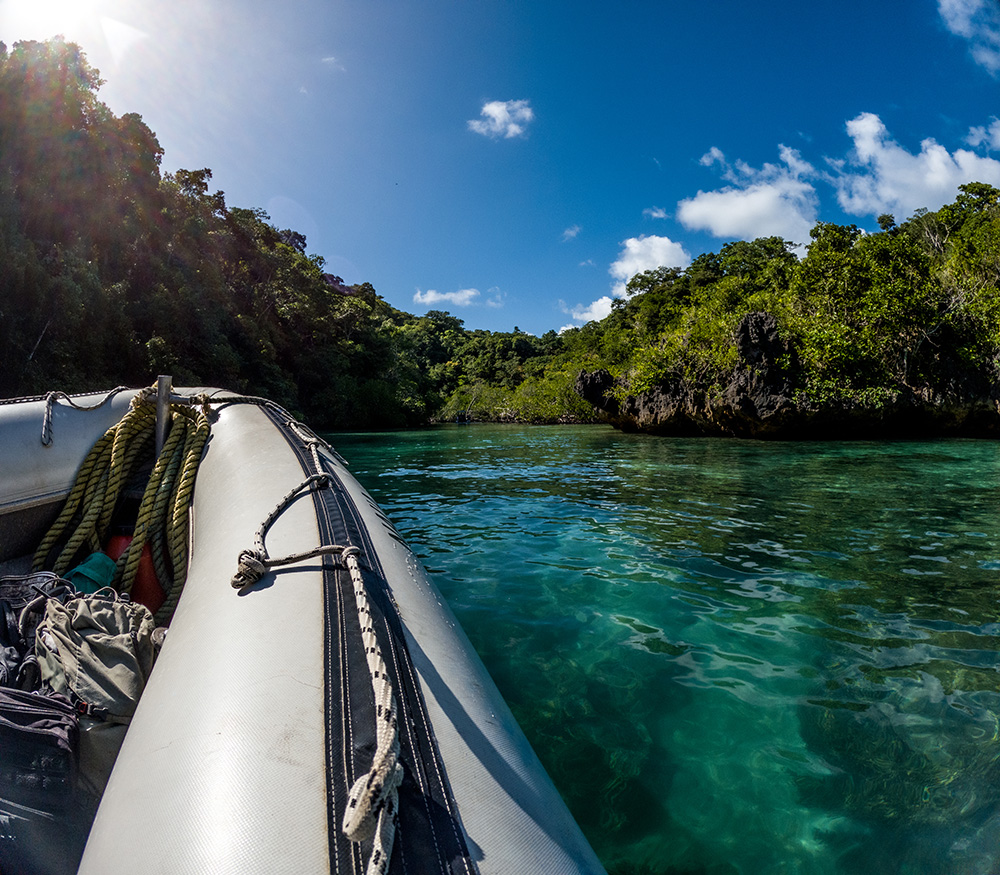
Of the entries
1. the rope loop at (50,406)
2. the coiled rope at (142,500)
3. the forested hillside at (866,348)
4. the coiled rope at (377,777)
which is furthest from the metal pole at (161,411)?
the forested hillside at (866,348)

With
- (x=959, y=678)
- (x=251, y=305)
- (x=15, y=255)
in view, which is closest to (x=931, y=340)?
(x=959, y=678)

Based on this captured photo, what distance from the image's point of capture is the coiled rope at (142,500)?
2018 mm

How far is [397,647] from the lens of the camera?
1015 mm

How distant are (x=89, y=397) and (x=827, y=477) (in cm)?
750

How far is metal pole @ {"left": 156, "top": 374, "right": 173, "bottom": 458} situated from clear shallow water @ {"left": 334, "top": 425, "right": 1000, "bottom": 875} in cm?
170

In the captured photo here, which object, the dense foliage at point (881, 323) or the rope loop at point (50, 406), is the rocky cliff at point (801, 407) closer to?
the dense foliage at point (881, 323)

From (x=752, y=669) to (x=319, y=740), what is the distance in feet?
6.19

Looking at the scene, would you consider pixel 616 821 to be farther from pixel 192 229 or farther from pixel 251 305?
pixel 251 305

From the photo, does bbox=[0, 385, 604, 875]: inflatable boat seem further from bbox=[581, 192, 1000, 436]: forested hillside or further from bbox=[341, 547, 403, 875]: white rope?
bbox=[581, 192, 1000, 436]: forested hillside

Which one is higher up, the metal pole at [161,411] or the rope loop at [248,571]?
the metal pole at [161,411]

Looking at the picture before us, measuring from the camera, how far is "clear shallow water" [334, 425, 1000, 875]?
1.37m

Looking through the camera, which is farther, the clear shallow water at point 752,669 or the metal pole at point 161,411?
the metal pole at point 161,411

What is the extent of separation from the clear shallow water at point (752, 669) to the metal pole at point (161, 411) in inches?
67.0

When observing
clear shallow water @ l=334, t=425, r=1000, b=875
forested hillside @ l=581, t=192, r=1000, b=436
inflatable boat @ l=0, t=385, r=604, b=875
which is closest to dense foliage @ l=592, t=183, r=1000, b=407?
forested hillside @ l=581, t=192, r=1000, b=436
